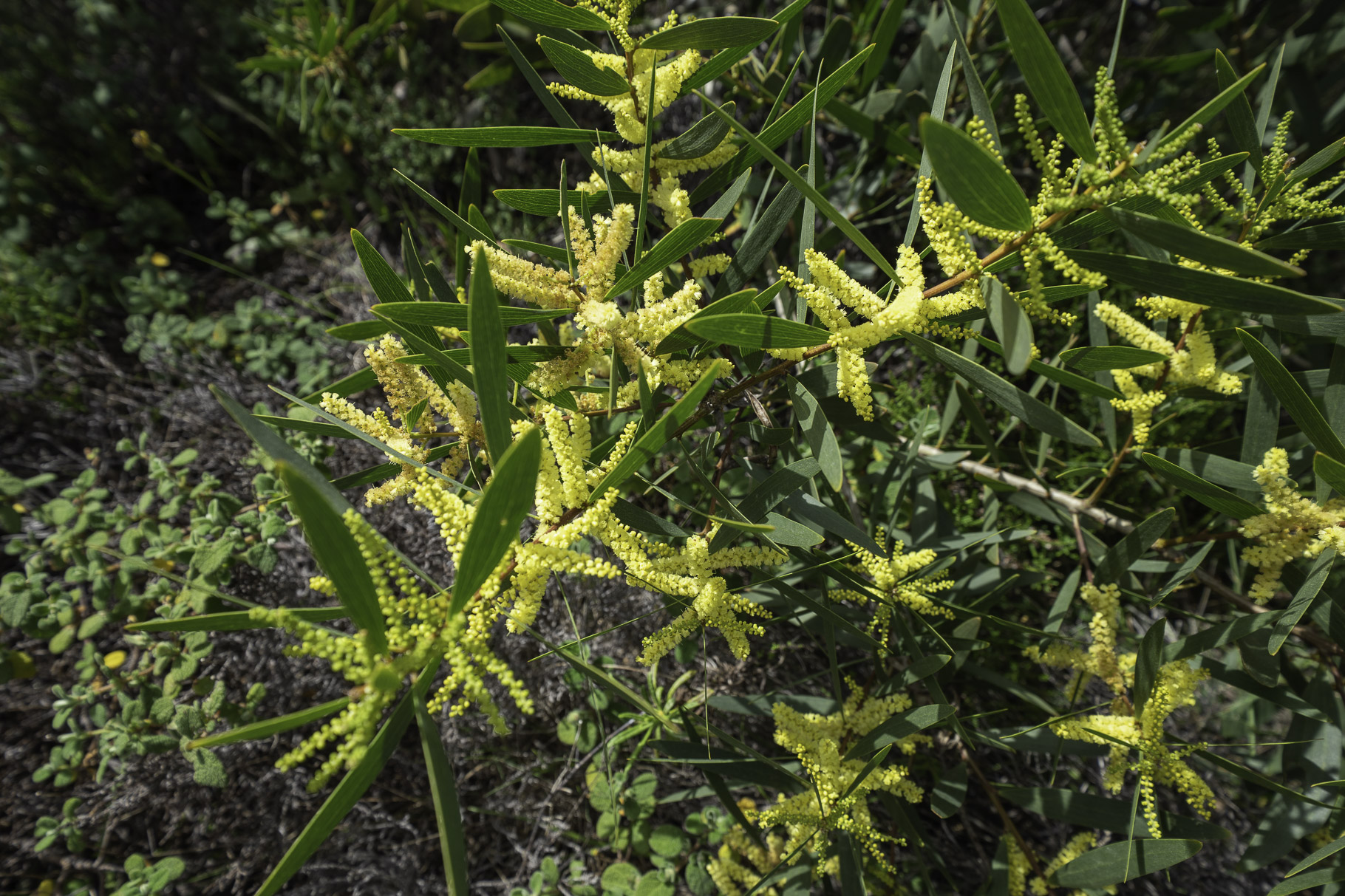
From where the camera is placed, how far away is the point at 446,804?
0.62 meters

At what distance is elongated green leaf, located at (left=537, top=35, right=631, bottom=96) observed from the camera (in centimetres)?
81

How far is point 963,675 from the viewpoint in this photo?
1.79m

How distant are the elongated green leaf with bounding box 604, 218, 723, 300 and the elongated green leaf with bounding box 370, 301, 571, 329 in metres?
0.10

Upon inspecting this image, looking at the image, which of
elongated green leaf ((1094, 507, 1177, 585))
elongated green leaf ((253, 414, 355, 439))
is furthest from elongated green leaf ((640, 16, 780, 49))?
elongated green leaf ((1094, 507, 1177, 585))

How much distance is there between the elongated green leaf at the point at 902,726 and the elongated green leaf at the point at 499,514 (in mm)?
772

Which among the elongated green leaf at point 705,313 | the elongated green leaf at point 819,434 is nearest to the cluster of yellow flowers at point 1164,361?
the elongated green leaf at point 819,434

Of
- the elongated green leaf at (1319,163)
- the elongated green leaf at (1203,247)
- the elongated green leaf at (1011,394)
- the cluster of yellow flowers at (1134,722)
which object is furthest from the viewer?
the cluster of yellow flowers at (1134,722)

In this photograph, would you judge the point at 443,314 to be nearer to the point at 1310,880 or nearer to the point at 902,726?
the point at 902,726

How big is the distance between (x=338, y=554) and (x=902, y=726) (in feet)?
3.03

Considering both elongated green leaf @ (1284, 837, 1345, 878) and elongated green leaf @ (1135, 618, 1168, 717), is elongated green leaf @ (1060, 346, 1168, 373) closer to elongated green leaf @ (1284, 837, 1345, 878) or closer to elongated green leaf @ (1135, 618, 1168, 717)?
elongated green leaf @ (1135, 618, 1168, 717)

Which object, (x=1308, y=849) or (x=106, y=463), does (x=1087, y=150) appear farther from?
(x=106, y=463)

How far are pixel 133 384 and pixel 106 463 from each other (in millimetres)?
364

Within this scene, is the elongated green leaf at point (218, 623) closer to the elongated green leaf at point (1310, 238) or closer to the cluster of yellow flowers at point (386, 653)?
the cluster of yellow flowers at point (386, 653)

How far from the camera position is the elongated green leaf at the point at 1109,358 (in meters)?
0.86
